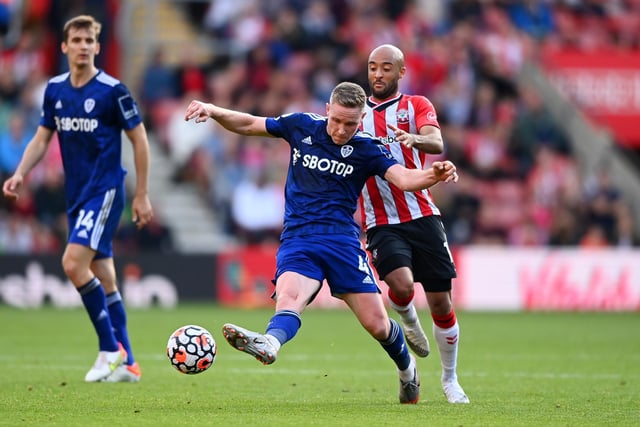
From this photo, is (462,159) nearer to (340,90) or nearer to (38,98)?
(38,98)

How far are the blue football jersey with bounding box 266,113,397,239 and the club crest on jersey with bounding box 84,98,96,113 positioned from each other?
2.32m

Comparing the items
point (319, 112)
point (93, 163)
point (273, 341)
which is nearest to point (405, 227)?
point (273, 341)

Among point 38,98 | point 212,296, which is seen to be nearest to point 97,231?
point 212,296

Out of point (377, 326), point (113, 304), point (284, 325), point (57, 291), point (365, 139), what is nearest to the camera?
point (284, 325)

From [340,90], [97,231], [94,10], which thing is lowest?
[97,231]

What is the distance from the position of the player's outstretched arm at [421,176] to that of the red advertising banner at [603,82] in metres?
18.6

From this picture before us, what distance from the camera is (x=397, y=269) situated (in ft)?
29.8

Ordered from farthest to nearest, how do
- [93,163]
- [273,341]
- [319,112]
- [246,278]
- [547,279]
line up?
1. [319,112]
2. [547,279]
3. [246,278]
4. [93,163]
5. [273,341]

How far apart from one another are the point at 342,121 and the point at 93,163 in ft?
9.28

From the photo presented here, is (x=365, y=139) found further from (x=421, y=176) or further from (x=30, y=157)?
(x=30, y=157)

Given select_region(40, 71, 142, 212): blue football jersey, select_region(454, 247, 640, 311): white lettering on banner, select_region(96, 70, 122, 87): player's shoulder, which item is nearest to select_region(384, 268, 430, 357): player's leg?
select_region(40, 71, 142, 212): blue football jersey

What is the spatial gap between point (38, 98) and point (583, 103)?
11830 millimetres

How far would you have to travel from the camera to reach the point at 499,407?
8.58 m

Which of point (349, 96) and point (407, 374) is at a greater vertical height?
point (349, 96)
